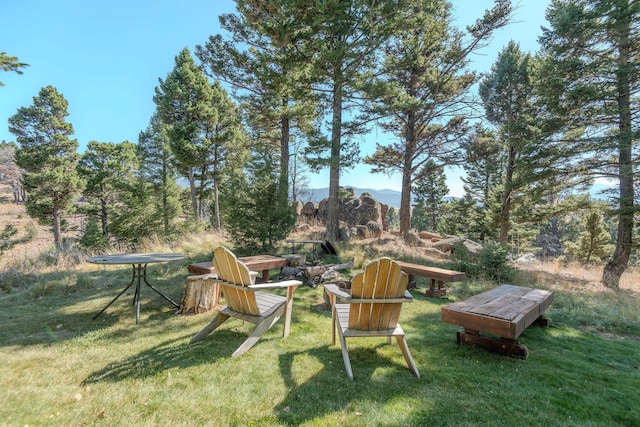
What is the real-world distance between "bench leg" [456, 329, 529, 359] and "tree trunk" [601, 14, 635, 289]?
723cm

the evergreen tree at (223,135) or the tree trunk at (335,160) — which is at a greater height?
the evergreen tree at (223,135)

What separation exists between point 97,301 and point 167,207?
51.0ft

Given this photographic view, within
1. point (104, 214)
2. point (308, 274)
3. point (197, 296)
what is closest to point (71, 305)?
point (197, 296)

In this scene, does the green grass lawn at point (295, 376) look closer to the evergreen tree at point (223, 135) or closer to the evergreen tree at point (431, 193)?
the evergreen tree at point (223, 135)

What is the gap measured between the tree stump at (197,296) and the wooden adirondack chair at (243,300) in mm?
963

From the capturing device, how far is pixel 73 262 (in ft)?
21.0

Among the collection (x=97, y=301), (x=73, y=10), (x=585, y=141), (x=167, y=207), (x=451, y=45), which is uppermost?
(x=451, y=45)

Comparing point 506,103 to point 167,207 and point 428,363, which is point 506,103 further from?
point 167,207

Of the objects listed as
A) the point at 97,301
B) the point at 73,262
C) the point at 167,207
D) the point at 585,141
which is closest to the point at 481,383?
the point at 97,301

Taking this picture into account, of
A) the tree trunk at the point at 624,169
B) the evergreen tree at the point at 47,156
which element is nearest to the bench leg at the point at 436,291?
the tree trunk at the point at 624,169

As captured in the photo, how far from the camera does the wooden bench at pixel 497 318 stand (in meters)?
2.50

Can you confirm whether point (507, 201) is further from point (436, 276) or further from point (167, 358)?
point (167, 358)

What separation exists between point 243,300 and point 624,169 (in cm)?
998

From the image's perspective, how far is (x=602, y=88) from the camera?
25.1ft
